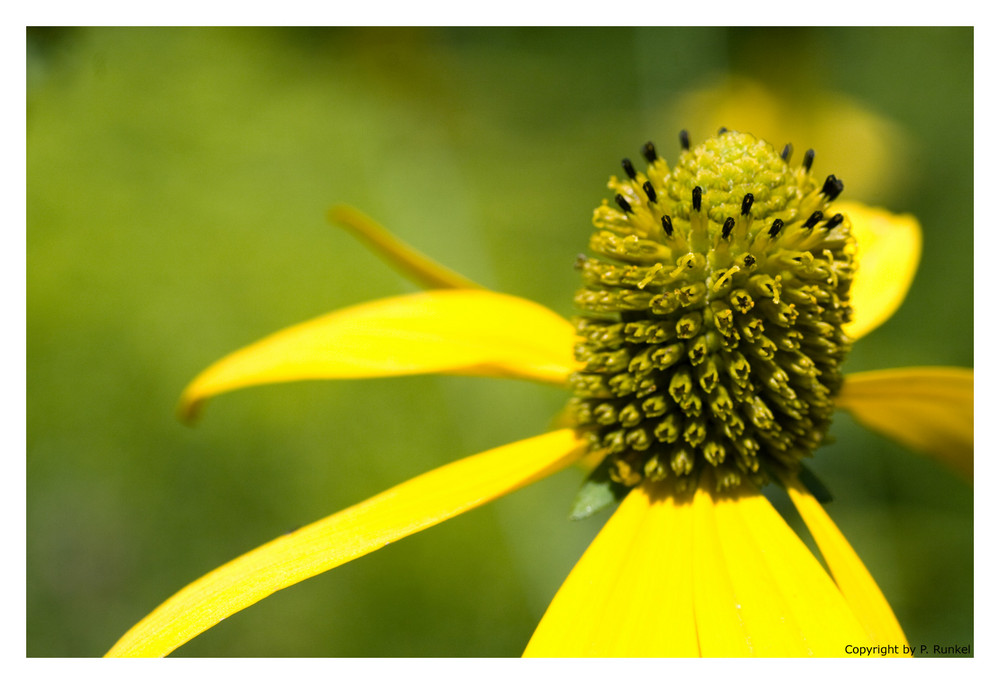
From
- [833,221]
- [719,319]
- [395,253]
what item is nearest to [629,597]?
[719,319]

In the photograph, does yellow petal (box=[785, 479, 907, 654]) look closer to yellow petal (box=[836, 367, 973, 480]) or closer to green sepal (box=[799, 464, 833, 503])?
green sepal (box=[799, 464, 833, 503])

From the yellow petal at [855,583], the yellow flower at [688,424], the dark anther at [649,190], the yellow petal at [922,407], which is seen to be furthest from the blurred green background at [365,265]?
the dark anther at [649,190]

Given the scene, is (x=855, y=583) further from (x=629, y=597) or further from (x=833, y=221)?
(x=833, y=221)

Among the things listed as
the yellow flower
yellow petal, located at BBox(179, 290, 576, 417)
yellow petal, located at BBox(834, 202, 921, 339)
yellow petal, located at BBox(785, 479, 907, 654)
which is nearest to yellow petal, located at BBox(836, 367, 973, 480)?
the yellow flower

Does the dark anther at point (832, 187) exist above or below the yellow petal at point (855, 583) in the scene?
above

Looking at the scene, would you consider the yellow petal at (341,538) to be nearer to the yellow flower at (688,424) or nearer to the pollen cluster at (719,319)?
the yellow flower at (688,424)
